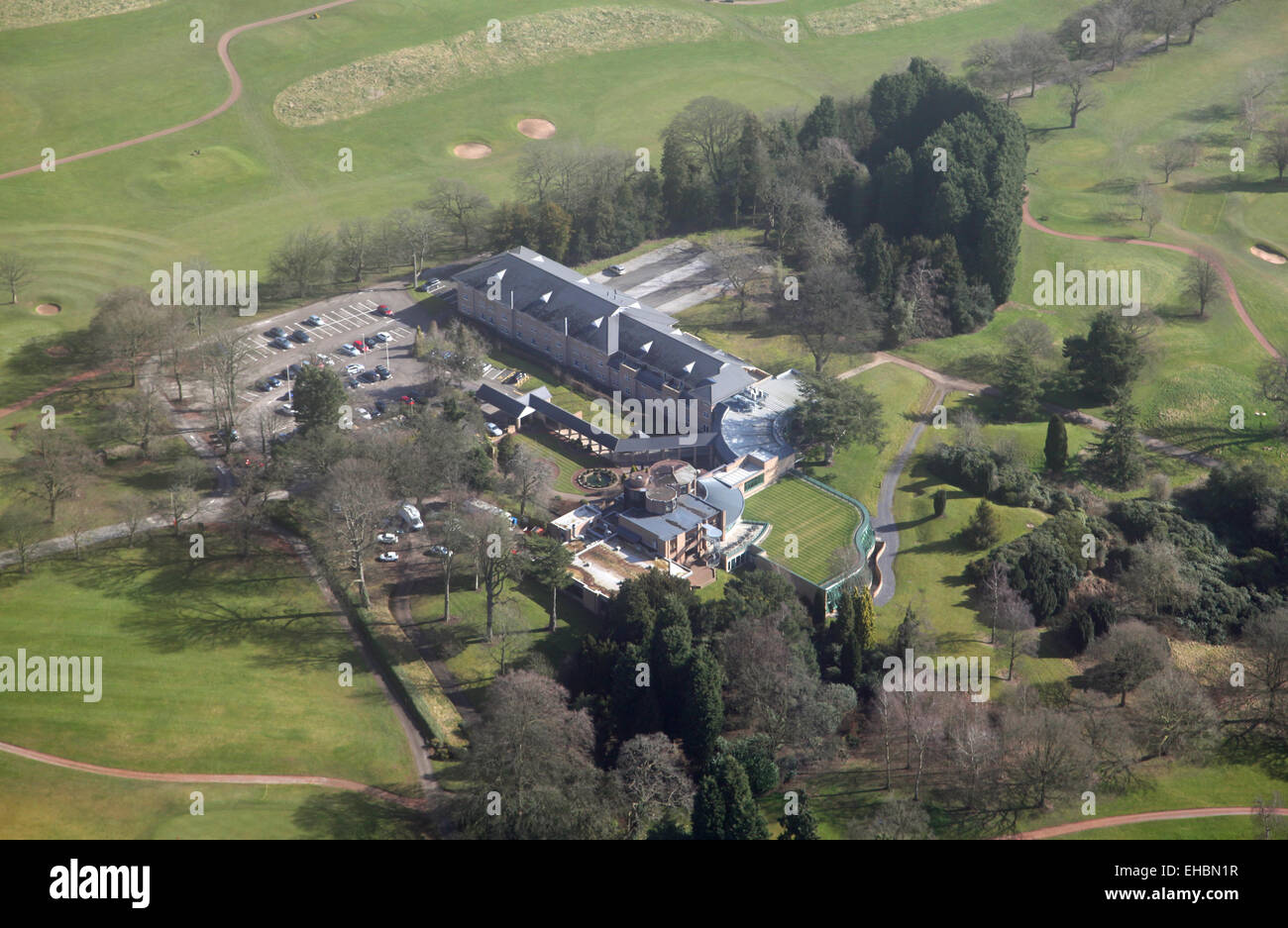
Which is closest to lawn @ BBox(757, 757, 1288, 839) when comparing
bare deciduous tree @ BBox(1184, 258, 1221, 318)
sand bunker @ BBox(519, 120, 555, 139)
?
bare deciduous tree @ BBox(1184, 258, 1221, 318)

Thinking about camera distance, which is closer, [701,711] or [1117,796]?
[1117,796]

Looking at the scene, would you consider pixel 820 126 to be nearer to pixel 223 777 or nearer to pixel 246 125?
pixel 246 125

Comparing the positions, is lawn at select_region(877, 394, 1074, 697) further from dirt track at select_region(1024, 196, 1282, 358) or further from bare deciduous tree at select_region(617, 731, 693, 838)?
dirt track at select_region(1024, 196, 1282, 358)

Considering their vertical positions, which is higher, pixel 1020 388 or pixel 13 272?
pixel 13 272

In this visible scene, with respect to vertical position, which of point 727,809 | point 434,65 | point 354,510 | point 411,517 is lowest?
point 727,809

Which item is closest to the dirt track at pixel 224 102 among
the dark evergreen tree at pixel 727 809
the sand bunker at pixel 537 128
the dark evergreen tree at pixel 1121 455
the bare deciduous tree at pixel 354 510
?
the sand bunker at pixel 537 128

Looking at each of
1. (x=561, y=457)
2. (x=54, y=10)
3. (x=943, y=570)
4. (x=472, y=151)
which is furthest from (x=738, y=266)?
(x=54, y=10)

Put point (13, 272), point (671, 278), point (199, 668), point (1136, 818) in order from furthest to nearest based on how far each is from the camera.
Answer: point (671, 278) → point (13, 272) → point (199, 668) → point (1136, 818)
